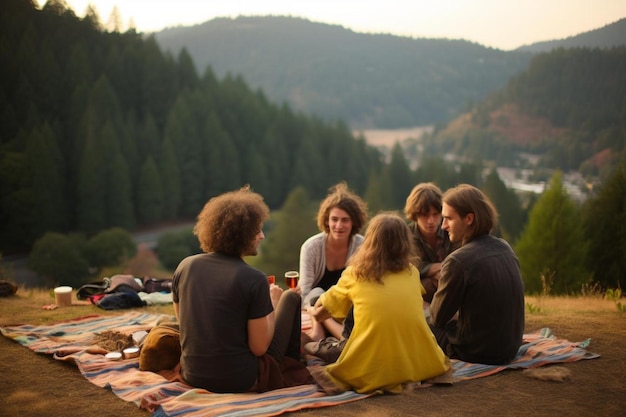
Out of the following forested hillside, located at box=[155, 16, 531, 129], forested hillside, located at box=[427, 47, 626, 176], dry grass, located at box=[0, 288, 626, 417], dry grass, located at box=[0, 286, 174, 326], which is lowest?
dry grass, located at box=[0, 286, 174, 326]

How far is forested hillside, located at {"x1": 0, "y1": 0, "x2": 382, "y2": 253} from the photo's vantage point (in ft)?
153

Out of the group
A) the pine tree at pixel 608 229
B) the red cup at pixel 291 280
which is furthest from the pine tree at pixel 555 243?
the red cup at pixel 291 280

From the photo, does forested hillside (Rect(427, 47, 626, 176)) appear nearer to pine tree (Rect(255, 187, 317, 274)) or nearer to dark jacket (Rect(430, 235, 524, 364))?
pine tree (Rect(255, 187, 317, 274))

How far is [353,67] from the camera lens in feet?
448

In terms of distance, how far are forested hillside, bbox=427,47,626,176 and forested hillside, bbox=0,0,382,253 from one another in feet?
76.4

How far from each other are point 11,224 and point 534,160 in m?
66.1

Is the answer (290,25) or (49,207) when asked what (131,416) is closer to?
(49,207)

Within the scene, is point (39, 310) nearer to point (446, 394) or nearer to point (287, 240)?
point (446, 394)

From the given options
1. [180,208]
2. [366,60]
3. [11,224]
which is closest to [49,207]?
[11,224]

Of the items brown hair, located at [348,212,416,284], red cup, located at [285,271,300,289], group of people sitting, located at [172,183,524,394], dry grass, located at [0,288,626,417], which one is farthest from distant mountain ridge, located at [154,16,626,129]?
brown hair, located at [348,212,416,284]

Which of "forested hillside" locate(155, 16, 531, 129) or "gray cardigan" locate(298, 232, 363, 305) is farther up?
"forested hillside" locate(155, 16, 531, 129)

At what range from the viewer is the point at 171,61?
68438 mm

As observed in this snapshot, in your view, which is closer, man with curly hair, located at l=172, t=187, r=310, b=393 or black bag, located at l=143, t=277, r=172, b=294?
man with curly hair, located at l=172, t=187, r=310, b=393

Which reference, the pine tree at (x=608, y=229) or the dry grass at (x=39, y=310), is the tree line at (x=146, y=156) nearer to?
the pine tree at (x=608, y=229)
